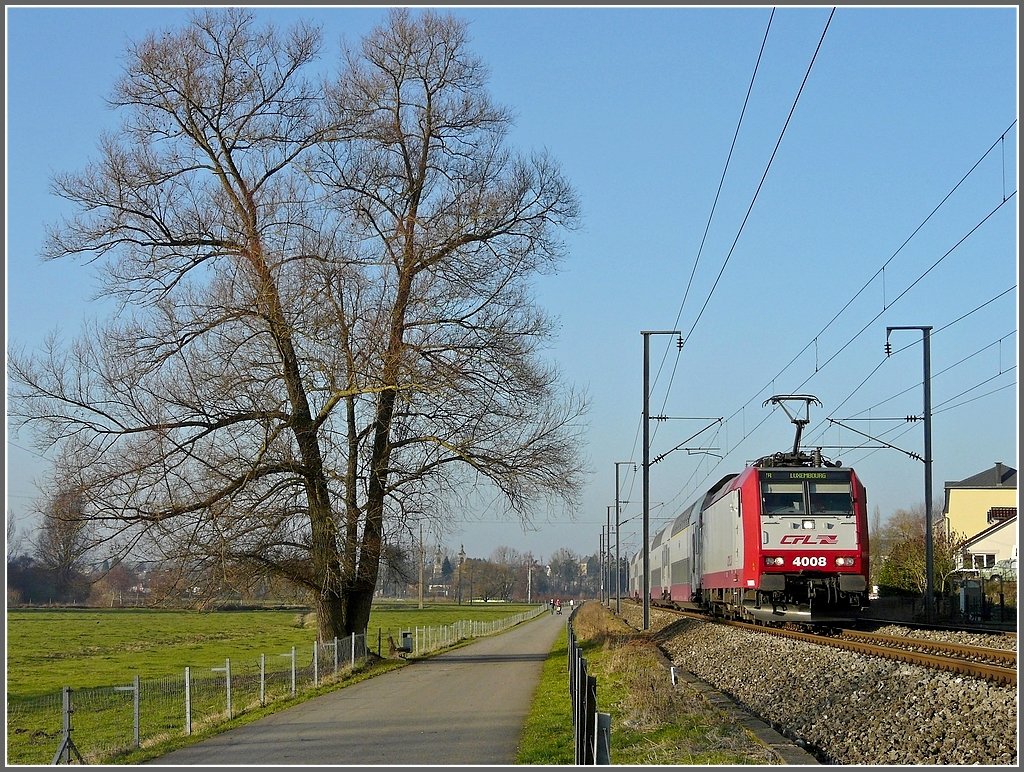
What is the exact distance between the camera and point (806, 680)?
1599 cm

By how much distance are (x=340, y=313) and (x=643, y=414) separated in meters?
11.5

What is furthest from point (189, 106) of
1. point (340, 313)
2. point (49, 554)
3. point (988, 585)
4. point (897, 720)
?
point (988, 585)

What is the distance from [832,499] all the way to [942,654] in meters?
6.48

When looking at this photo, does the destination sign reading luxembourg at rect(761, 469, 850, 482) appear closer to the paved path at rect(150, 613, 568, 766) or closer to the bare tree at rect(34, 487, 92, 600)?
the paved path at rect(150, 613, 568, 766)

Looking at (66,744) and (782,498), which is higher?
(782,498)

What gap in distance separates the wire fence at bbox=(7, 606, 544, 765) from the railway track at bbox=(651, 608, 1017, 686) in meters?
9.84

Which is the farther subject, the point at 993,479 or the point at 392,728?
the point at 993,479

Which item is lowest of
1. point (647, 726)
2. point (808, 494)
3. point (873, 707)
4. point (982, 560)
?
point (647, 726)

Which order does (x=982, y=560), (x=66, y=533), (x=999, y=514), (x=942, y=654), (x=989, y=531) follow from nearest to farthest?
1. (x=942, y=654)
2. (x=66, y=533)
3. (x=989, y=531)
4. (x=982, y=560)
5. (x=999, y=514)

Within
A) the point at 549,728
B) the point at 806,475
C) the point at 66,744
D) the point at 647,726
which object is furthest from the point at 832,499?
the point at 66,744

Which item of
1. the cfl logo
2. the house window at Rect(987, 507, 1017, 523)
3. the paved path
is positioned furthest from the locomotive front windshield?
the house window at Rect(987, 507, 1017, 523)

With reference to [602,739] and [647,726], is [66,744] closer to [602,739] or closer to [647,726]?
[647,726]

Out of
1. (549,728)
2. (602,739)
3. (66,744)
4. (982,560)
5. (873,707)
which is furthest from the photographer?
(982,560)

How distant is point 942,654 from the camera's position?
59.8 feet
